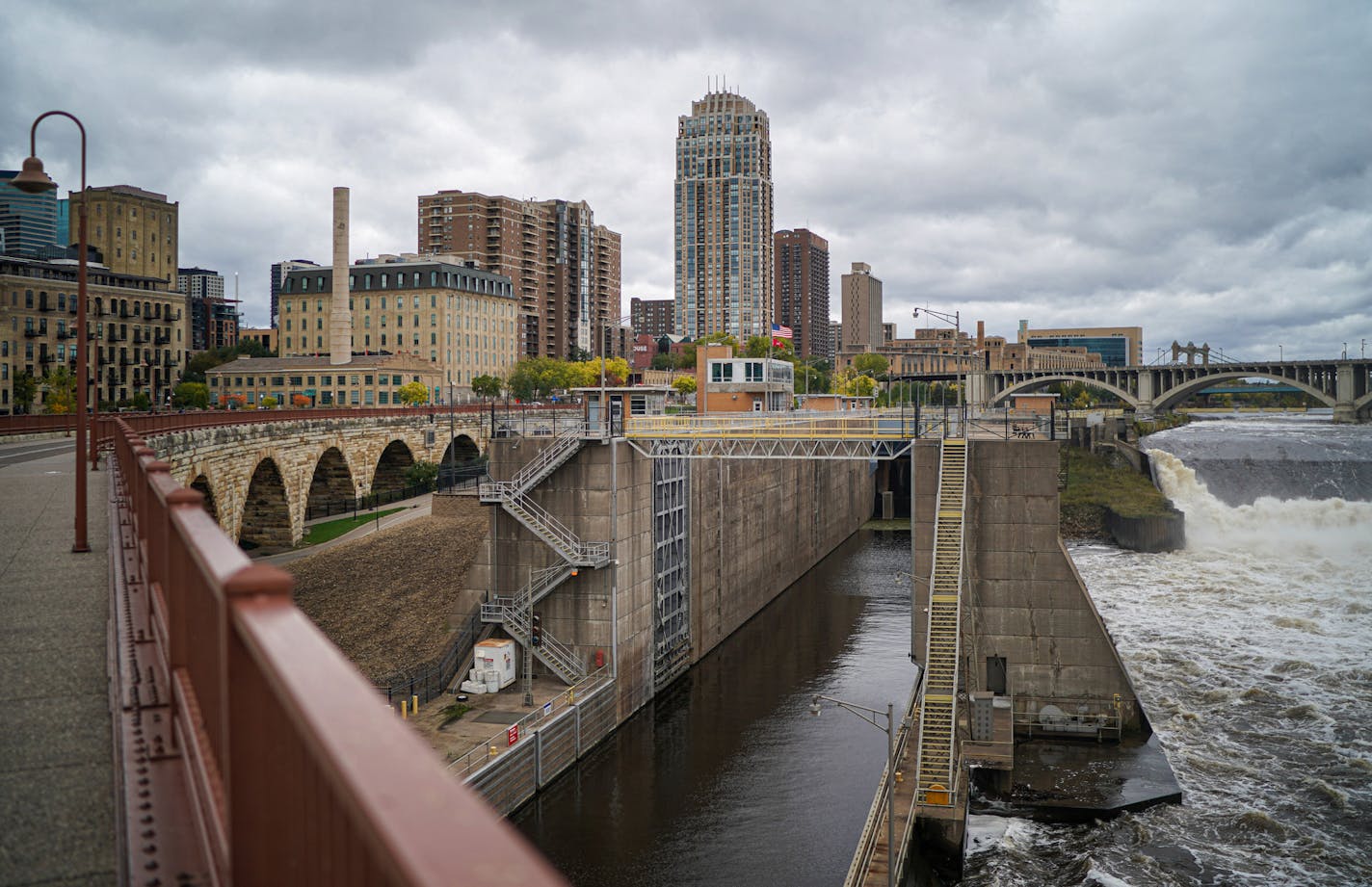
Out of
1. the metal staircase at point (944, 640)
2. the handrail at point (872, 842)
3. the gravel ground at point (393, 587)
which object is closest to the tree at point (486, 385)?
the gravel ground at point (393, 587)

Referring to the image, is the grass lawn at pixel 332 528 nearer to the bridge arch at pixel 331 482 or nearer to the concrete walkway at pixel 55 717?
the bridge arch at pixel 331 482

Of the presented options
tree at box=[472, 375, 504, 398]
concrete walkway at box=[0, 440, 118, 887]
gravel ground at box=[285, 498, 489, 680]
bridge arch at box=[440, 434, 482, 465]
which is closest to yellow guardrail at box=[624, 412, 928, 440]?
gravel ground at box=[285, 498, 489, 680]

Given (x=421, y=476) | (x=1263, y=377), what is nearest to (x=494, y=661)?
(x=421, y=476)

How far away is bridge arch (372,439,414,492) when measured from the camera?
74625 mm

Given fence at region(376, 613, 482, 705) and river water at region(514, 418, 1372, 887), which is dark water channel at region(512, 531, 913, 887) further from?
fence at region(376, 613, 482, 705)

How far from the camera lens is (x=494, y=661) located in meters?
37.0

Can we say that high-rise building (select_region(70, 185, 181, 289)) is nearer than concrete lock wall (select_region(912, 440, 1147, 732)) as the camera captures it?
No

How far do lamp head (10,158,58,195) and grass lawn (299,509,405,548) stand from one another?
128 ft

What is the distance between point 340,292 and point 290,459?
199 ft

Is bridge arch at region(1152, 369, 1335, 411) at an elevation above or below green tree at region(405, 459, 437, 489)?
above

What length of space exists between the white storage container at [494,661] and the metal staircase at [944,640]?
1489 centimetres

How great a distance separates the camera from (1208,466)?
97188mm

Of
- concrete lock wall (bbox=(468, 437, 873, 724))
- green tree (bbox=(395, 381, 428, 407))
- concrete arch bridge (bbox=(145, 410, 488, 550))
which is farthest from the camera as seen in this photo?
green tree (bbox=(395, 381, 428, 407))

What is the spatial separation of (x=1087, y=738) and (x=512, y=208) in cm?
16318
